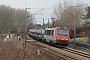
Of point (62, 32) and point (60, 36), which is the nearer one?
point (60, 36)

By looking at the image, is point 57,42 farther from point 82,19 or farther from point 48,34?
point 82,19

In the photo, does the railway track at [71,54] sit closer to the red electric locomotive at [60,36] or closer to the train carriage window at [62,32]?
the red electric locomotive at [60,36]

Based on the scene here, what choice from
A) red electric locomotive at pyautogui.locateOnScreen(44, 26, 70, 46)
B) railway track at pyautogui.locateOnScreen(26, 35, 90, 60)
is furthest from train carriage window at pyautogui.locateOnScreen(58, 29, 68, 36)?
railway track at pyautogui.locateOnScreen(26, 35, 90, 60)

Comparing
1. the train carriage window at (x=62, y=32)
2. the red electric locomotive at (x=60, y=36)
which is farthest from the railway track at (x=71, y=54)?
the train carriage window at (x=62, y=32)

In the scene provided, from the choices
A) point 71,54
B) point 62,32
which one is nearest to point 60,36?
point 62,32

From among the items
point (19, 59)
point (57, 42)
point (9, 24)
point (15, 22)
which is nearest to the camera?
point (19, 59)

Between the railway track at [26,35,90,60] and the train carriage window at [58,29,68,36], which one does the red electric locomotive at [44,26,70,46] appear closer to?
the train carriage window at [58,29,68,36]

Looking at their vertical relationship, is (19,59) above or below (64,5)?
below

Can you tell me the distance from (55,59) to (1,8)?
63427 millimetres

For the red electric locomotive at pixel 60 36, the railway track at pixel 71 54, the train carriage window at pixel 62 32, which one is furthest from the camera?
the train carriage window at pixel 62 32

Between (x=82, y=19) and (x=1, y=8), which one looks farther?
(x=1, y=8)

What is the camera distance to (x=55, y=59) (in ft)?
71.2

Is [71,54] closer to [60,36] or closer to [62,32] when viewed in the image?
[60,36]

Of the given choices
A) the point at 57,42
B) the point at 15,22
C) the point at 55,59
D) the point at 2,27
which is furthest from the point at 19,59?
the point at 15,22
